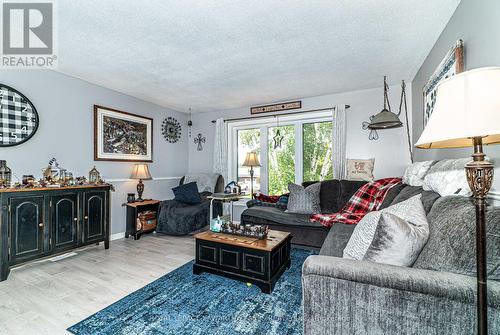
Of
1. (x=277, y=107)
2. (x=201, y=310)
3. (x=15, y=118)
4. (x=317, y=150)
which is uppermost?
(x=277, y=107)

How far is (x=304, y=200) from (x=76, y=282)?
285 centimetres

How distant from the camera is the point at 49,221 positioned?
260 cm

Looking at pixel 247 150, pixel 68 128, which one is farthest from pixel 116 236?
pixel 247 150

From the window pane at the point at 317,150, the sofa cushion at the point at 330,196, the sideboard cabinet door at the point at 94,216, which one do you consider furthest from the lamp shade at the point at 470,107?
the sideboard cabinet door at the point at 94,216

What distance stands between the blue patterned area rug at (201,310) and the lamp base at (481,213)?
1130mm

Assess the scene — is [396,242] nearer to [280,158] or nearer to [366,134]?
[366,134]

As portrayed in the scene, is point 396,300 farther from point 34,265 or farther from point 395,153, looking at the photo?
point 34,265

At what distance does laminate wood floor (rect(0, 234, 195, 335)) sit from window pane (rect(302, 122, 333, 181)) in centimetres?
245

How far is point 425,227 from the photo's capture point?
117 centimetres

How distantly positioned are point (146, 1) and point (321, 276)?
223 cm

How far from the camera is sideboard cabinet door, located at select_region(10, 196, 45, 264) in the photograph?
233cm

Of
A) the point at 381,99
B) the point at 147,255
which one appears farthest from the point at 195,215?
the point at 381,99

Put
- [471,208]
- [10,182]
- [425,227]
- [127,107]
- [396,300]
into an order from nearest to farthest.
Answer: [396,300] < [471,208] < [425,227] < [10,182] < [127,107]

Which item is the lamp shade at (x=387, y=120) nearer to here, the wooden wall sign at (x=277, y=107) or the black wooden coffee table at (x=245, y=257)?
the black wooden coffee table at (x=245, y=257)
